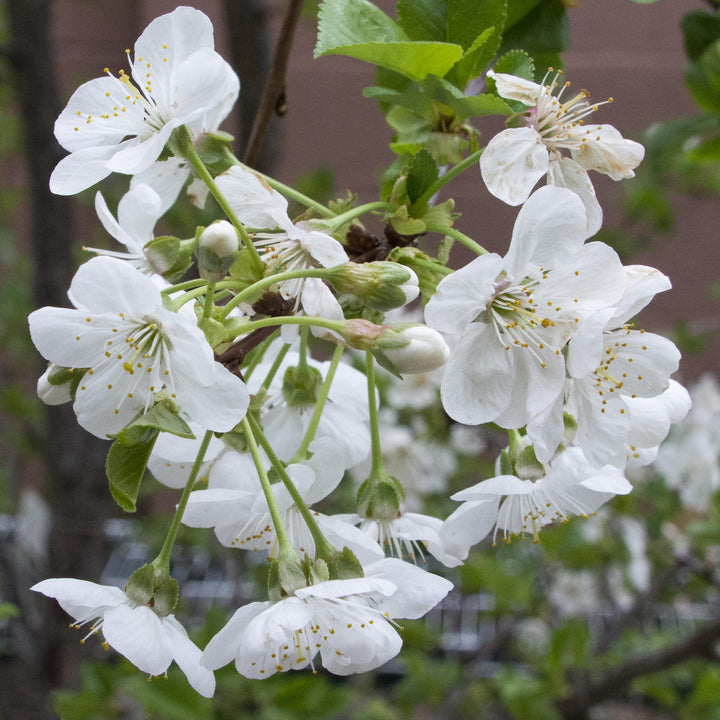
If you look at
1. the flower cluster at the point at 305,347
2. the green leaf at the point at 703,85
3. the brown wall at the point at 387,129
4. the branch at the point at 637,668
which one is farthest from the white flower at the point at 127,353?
the brown wall at the point at 387,129

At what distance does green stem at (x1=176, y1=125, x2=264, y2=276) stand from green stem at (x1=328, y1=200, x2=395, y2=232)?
0.20 ft

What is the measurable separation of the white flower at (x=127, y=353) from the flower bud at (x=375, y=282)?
0.09m

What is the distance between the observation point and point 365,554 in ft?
1.67

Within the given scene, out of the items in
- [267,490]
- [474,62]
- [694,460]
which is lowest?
[694,460]

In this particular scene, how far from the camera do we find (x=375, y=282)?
46 centimetres

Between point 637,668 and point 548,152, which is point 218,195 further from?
point 637,668

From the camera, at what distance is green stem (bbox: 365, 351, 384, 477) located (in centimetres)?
54

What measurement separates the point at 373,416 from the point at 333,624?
0.15 meters

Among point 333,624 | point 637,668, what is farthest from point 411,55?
point 637,668

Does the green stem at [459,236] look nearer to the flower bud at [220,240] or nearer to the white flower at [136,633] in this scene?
the flower bud at [220,240]

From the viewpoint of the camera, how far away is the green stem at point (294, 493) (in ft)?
1.56

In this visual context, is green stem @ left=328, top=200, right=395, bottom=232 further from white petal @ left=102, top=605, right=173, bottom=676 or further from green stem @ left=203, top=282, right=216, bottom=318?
white petal @ left=102, top=605, right=173, bottom=676

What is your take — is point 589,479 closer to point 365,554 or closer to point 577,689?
point 365,554

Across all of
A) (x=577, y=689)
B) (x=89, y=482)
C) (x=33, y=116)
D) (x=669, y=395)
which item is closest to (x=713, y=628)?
(x=577, y=689)
